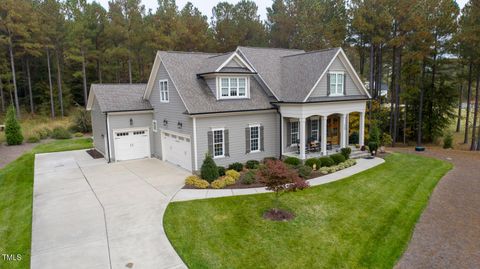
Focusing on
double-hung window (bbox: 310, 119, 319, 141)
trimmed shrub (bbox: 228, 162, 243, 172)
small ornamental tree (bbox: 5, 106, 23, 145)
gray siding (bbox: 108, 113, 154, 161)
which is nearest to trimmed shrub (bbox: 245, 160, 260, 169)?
trimmed shrub (bbox: 228, 162, 243, 172)

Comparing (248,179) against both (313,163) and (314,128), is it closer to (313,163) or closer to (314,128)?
(313,163)

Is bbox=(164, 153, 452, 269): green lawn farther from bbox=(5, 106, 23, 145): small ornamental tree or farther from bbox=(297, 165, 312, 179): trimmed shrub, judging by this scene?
bbox=(5, 106, 23, 145): small ornamental tree

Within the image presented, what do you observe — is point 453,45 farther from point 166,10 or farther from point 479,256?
point 166,10

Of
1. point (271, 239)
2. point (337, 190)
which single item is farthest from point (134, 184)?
point (337, 190)

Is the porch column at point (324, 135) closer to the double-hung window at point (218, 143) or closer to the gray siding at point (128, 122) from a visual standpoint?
the double-hung window at point (218, 143)

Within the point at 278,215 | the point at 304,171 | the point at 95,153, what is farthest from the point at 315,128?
the point at 95,153

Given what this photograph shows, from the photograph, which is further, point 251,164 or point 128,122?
point 128,122
